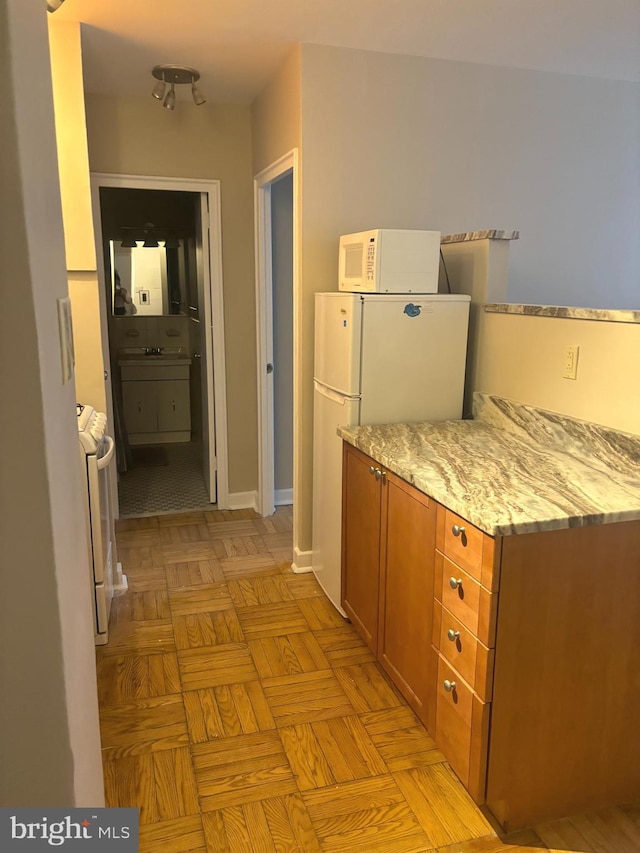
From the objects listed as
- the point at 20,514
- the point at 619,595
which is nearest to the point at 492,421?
the point at 619,595

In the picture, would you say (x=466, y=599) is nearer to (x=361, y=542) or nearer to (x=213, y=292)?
(x=361, y=542)

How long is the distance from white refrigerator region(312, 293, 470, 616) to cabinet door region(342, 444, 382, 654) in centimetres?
10

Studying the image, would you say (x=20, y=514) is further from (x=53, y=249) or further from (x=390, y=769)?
(x=390, y=769)

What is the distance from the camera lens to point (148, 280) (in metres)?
5.73

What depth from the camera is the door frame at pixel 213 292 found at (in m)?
3.68

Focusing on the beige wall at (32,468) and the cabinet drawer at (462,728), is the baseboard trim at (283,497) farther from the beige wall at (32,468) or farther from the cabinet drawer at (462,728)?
the beige wall at (32,468)

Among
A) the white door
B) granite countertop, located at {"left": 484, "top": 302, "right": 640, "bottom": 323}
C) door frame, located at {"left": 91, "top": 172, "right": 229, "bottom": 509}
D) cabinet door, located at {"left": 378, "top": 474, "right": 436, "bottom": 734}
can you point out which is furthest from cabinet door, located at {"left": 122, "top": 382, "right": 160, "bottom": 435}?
cabinet door, located at {"left": 378, "top": 474, "right": 436, "bottom": 734}

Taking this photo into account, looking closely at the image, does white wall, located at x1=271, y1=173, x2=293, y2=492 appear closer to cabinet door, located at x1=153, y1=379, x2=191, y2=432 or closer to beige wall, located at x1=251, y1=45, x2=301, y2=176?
beige wall, located at x1=251, y1=45, x2=301, y2=176

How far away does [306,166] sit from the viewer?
296 cm

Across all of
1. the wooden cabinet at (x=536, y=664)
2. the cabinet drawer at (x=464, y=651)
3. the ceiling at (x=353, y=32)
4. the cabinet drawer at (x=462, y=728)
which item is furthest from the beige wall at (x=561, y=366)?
the ceiling at (x=353, y=32)

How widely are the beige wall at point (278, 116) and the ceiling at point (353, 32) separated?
2.9 inches

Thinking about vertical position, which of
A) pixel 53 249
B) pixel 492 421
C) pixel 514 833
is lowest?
pixel 514 833

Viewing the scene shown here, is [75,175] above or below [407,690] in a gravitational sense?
above

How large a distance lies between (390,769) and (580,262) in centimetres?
271
